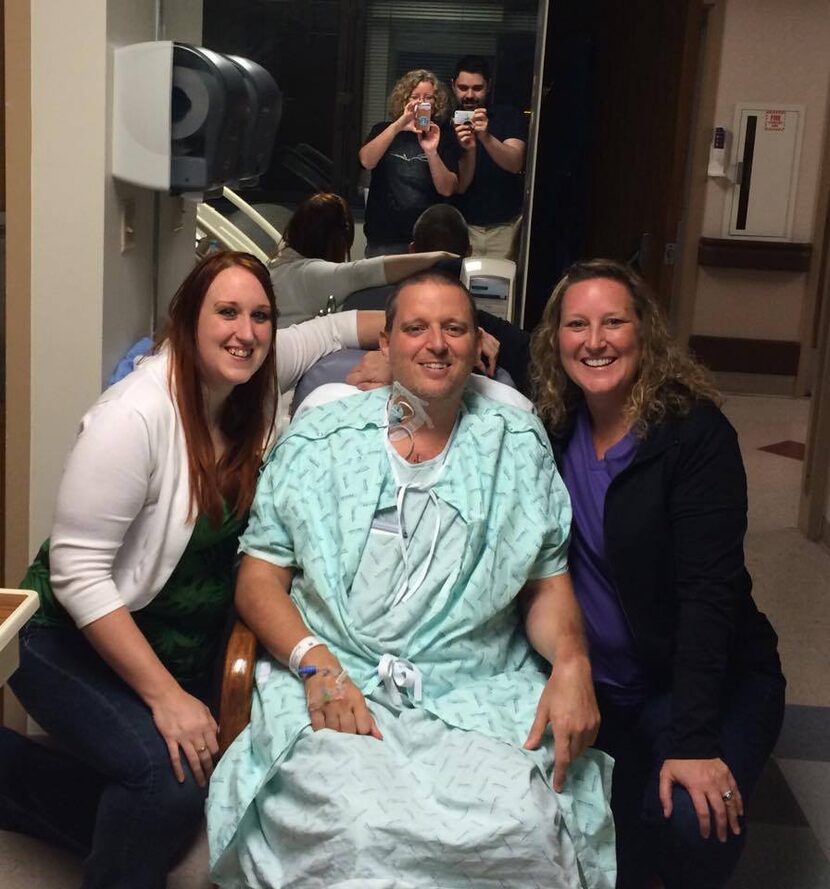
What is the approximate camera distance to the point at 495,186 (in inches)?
134

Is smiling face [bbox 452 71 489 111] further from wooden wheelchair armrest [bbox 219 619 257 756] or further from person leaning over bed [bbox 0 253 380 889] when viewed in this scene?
wooden wheelchair armrest [bbox 219 619 257 756]

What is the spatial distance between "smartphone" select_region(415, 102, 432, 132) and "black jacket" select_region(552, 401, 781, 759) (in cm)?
156

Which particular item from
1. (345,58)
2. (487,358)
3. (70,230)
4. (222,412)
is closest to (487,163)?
(345,58)

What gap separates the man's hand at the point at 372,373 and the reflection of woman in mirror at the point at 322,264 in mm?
658

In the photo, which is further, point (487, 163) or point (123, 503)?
point (487, 163)

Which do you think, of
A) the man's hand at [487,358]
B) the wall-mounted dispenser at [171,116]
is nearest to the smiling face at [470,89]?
the wall-mounted dispenser at [171,116]

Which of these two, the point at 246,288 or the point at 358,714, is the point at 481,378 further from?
the point at 358,714

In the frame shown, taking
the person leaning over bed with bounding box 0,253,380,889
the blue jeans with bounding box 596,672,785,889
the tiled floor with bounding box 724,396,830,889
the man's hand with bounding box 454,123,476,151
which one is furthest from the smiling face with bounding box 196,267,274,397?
the man's hand with bounding box 454,123,476,151

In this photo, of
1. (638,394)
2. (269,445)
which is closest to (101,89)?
(269,445)

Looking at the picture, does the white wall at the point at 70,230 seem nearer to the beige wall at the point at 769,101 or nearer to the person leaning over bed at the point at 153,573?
the person leaning over bed at the point at 153,573

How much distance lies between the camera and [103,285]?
2342 millimetres

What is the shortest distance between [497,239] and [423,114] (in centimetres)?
41

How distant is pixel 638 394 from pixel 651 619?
38cm

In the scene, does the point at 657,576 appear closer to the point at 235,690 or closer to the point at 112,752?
the point at 235,690
